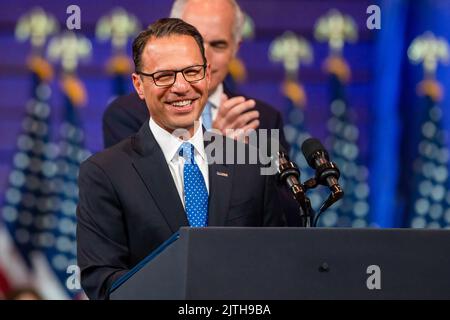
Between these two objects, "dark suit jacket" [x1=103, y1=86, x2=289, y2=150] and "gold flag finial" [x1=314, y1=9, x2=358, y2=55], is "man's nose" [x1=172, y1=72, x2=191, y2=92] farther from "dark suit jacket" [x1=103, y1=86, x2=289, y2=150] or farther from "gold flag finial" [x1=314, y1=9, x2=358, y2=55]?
"gold flag finial" [x1=314, y1=9, x2=358, y2=55]

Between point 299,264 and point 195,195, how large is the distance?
0.67m

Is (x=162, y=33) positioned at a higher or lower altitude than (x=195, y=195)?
higher

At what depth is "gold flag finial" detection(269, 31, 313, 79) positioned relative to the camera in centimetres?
426

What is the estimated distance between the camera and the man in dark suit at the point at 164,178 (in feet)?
8.36

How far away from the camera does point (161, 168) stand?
Answer: 8.61ft

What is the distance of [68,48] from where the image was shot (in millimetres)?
4246

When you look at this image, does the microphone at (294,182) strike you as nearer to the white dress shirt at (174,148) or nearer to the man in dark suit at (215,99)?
the white dress shirt at (174,148)

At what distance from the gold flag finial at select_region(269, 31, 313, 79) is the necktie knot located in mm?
1661

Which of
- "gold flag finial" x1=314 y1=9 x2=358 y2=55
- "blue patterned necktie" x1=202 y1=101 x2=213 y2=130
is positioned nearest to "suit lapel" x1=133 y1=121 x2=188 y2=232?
"blue patterned necktie" x1=202 y1=101 x2=213 y2=130

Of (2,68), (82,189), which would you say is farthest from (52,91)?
(82,189)

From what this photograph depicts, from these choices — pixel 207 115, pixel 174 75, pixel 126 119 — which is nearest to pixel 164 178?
pixel 174 75

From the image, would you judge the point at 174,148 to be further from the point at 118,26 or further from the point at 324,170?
the point at 118,26
